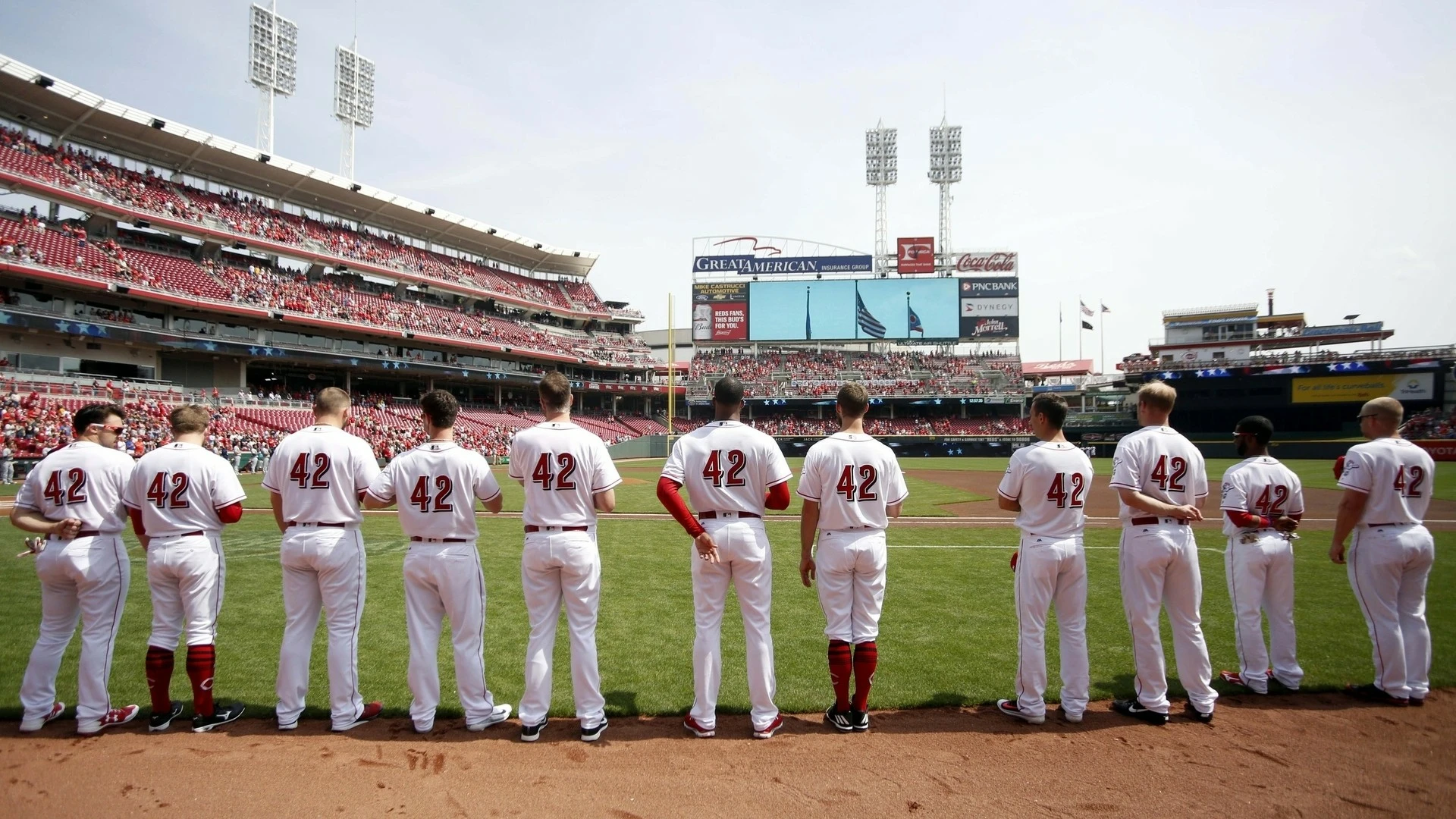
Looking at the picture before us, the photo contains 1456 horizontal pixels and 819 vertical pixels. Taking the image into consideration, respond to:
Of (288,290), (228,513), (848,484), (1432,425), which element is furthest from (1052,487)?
(1432,425)

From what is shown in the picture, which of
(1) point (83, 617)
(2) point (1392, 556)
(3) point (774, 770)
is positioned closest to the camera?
(3) point (774, 770)

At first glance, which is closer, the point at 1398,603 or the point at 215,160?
the point at 1398,603

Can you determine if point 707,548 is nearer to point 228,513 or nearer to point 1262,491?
point 228,513

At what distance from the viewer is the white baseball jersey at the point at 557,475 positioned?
13.5 ft

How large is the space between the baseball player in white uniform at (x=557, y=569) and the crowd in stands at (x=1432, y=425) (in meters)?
45.4

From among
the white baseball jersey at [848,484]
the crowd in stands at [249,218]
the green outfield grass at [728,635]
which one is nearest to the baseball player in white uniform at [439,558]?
the green outfield grass at [728,635]

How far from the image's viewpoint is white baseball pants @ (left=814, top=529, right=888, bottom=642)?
4211 mm

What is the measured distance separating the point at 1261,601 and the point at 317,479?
645 centimetres

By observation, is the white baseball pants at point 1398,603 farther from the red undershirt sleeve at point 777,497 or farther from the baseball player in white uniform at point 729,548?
the baseball player in white uniform at point 729,548

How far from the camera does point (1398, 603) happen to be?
4867 mm

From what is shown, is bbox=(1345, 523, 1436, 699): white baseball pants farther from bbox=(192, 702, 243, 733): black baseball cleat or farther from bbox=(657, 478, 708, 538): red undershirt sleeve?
bbox=(192, 702, 243, 733): black baseball cleat

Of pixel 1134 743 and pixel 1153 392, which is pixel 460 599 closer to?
pixel 1134 743

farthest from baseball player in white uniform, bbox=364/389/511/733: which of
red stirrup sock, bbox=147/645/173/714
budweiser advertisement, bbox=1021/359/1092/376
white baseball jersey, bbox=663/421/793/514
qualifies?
budweiser advertisement, bbox=1021/359/1092/376

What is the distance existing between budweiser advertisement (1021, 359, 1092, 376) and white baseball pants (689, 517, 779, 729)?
6001 cm
